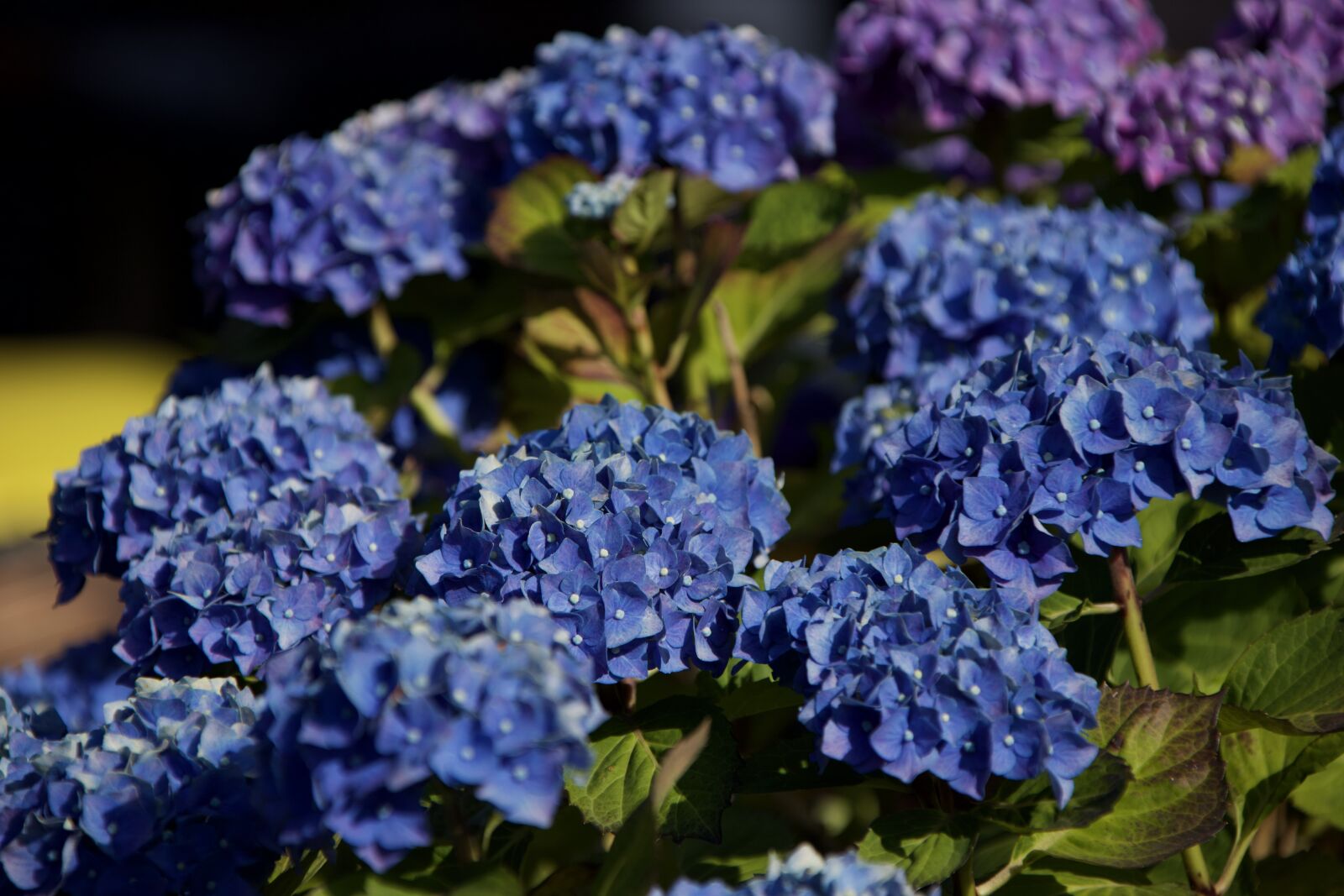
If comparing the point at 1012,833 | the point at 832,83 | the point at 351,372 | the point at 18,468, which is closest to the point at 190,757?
the point at 1012,833

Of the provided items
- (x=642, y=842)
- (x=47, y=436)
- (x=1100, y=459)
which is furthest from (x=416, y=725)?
(x=47, y=436)

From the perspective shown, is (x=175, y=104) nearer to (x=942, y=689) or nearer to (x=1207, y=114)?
(x=1207, y=114)

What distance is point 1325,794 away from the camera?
0.98 meters

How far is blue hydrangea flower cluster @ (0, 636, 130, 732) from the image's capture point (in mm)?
1183

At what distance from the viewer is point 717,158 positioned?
125 cm

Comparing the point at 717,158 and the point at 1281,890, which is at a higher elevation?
the point at 717,158

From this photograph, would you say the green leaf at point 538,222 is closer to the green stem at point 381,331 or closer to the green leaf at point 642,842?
the green stem at point 381,331

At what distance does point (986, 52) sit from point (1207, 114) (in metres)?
0.22

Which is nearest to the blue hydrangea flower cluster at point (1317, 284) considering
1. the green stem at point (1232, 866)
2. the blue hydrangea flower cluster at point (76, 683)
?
the green stem at point (1232, 866)

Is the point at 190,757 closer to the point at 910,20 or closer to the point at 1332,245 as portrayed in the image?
the point at 1332,245

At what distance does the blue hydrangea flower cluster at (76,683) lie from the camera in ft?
3.88

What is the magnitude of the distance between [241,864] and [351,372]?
0.71m

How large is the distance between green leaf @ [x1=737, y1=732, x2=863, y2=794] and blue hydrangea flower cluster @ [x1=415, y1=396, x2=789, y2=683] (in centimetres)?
7

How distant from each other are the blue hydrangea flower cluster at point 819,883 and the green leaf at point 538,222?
69cm
